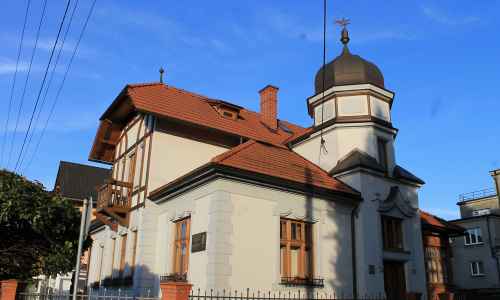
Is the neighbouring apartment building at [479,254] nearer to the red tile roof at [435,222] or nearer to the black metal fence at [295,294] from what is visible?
the red tile roof at [435,222]

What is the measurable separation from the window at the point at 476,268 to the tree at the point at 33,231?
3594cm

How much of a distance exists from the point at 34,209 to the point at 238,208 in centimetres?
611

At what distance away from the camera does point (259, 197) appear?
1396cm

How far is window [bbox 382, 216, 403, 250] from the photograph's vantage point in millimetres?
16672

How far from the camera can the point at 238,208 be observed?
13344 millimetres

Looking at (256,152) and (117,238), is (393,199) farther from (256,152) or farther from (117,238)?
(117,238)

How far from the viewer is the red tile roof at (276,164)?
14.0 metres

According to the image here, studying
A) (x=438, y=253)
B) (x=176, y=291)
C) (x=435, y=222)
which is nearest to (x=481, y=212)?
(x=435, y=222)

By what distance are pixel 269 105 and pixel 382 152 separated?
707 centimetres

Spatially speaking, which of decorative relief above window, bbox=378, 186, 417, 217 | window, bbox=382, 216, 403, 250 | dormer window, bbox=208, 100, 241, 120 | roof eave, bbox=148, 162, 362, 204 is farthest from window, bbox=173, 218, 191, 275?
window, bbox=382, 216, 403, 250

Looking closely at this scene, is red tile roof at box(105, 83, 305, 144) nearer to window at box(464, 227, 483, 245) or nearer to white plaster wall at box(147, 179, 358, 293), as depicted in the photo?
white plaster wall at box(147, 179, 358, 293)

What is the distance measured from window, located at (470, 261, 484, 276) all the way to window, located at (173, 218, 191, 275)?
3322 centimetres

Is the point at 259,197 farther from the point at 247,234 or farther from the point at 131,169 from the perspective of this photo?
the point at 131,169

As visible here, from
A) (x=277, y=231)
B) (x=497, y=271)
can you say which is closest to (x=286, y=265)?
(x=277, y=231)
